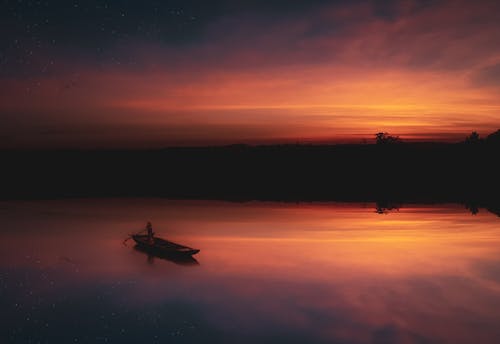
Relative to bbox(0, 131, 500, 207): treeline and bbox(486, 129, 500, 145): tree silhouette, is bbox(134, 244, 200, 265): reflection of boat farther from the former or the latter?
bbox(486, 129, 500, 145): tree silhouette

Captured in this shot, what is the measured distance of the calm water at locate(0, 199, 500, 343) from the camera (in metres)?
17.3

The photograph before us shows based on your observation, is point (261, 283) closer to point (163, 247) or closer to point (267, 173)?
point (163, 247)

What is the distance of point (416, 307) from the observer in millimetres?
19594

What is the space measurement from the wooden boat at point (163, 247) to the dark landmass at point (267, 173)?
1555 inches

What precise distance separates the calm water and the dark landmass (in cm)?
3220

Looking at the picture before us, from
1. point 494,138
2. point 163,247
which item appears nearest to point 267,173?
point 494,138

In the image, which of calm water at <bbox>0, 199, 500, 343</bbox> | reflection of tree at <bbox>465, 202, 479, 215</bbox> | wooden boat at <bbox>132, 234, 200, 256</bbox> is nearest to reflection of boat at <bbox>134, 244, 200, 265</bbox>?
wooden boat at <bbox>132, 234, 200, 256</bbox>

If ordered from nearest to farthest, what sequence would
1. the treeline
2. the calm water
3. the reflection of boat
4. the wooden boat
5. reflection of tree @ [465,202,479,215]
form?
the calm water → the wooden boat → the reflection of boat → reflection of tree @ [465,202,479,215] → the treeline

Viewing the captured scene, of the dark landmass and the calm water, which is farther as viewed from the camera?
the dark landmass

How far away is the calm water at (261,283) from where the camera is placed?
17328 mm

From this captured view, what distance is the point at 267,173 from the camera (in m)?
122

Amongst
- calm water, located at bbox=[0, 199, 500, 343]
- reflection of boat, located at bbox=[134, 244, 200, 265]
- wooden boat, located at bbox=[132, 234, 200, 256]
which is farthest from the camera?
reflection of boat, located at bbox=[134, 244, 200, 265]

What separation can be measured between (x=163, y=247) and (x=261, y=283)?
6567 mm

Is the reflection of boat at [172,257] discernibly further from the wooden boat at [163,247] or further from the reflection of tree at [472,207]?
the reflection of tree at [472,207]
